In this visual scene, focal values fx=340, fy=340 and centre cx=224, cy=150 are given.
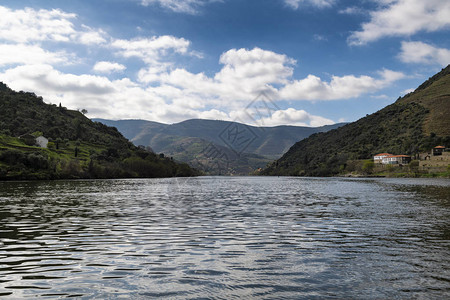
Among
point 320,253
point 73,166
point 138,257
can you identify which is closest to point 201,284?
point 138,257

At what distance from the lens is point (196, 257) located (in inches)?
583

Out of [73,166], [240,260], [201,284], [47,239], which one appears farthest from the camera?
[73,166]

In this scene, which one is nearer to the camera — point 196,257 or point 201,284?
point 201,284

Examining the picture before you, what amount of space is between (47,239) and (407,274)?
58.9 ft

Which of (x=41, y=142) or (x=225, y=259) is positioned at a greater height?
(x=41, y=142)

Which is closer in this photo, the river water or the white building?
the river water

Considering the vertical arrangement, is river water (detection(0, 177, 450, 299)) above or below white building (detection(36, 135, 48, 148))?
below

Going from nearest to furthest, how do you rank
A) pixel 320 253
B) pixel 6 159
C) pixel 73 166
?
pixel 320 253 → pixel 6 159 → pixel 73 166

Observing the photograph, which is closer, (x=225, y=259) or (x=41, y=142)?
(x=225, y=259)

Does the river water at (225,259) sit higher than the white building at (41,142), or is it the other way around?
the white building at (41,142)

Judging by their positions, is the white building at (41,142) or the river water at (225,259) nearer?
the river water at (225,259)

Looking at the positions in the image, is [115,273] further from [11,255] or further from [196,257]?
[11,255]

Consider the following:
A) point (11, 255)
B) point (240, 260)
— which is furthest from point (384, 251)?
point (11, 255)

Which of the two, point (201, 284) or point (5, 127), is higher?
point (5, 127)
